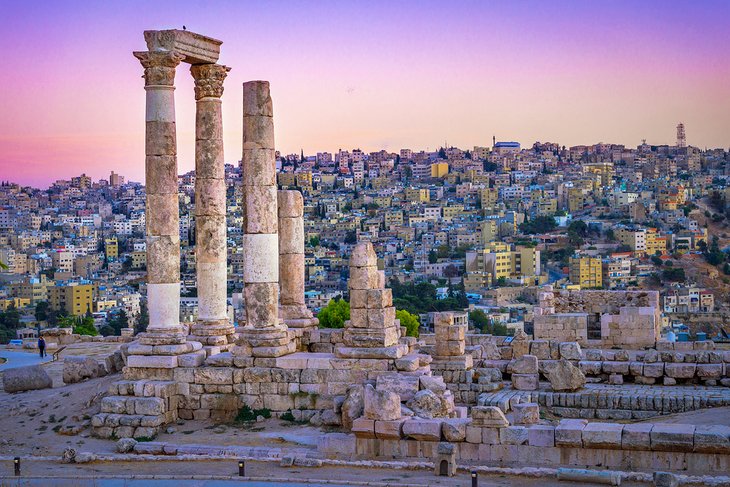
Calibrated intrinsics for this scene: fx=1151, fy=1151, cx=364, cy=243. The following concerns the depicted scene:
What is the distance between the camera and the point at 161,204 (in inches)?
878

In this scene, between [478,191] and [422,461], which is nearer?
[422,461]

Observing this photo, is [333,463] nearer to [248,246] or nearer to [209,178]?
[248,246]

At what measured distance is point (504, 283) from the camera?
135 metres

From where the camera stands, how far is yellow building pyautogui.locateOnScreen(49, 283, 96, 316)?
379ft

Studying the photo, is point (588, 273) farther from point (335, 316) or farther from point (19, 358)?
point (19, 358)

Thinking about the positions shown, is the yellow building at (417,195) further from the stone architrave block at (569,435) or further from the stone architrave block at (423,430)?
the stone architrave block at (569,435)

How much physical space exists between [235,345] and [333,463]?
567 cm

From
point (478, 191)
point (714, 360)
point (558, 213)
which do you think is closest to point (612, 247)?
point (558, 213)

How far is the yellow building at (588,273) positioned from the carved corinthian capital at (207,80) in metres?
107

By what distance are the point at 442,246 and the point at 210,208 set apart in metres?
135

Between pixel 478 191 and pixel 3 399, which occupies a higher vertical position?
pixel 478 191

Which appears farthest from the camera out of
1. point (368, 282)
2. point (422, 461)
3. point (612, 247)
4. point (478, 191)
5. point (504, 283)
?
point (478, 191)

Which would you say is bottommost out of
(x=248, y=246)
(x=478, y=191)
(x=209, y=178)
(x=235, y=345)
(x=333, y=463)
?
(x=333, y=463)

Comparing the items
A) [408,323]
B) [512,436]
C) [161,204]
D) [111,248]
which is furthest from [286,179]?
[512,436]
